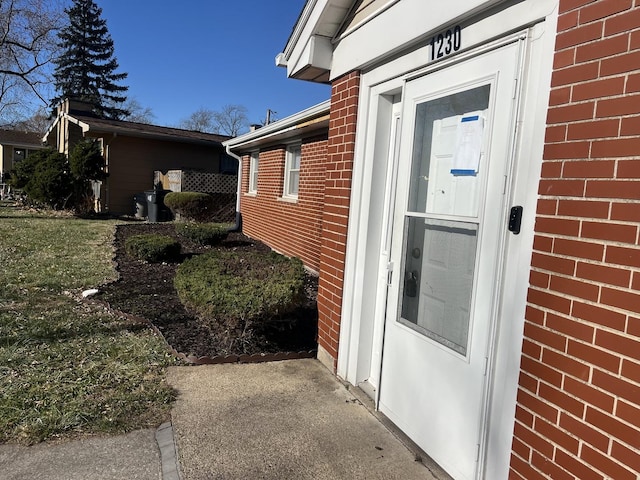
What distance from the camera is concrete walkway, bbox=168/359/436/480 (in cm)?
261

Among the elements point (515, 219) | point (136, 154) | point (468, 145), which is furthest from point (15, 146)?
point (515, 219)

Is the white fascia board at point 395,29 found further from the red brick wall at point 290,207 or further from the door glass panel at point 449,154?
the red brick wall at point 290,207

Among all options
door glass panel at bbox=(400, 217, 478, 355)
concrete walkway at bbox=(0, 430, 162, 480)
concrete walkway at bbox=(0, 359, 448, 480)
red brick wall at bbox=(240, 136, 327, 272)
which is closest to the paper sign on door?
door glass panel at bbox=(400, 217, 478, 355)

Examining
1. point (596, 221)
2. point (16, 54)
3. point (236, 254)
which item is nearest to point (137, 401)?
point (236, 254)

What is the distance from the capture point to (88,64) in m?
43.8

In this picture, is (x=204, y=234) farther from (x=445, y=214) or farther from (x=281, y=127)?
(x=445, y=214)

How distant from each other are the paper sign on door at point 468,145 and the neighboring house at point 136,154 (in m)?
17.5

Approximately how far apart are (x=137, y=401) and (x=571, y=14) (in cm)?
344

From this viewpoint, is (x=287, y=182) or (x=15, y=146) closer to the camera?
(x=287, y=182)

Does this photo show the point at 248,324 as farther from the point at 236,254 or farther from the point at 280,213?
the point at 280,213

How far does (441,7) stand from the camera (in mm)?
2672

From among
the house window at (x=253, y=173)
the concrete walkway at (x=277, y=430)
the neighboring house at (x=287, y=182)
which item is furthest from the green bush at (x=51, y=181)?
the concrete walkway at (x=277, y=430)

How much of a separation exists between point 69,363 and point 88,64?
47731mm

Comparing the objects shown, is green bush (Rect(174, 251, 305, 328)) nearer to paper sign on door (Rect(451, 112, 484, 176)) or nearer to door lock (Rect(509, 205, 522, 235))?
paper sign on door (Rect(451, 112, 484, 176))
